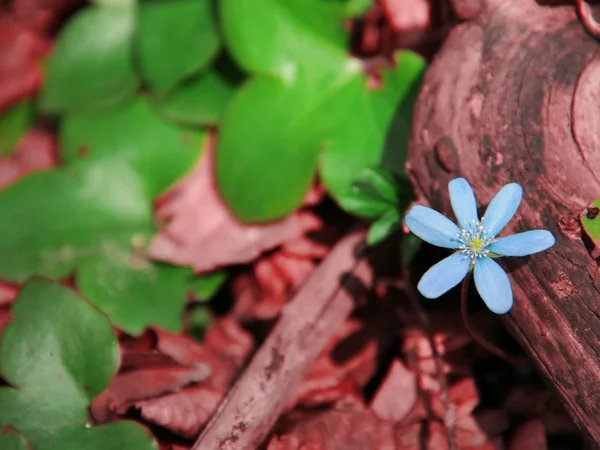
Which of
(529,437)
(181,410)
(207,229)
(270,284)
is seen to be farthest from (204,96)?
(529,437)

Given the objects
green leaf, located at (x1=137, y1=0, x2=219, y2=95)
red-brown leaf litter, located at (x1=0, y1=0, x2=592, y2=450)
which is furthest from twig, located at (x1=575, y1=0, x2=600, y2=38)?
green leaf, located at (x1=137, y1=0, x2=219, y2=95)

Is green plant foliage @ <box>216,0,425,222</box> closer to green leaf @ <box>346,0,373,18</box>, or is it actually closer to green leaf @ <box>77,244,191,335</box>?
green leaf @ <box>346,0,373,18</box>

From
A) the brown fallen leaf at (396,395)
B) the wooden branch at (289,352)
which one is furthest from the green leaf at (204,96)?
the brown fallen leaf at (396,395)

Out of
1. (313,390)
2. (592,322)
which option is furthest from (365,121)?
(592,322)

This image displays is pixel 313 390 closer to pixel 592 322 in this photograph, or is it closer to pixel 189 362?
pixel 189 362

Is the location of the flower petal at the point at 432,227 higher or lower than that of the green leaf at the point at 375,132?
higher

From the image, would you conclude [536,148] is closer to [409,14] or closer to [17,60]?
[409,14]

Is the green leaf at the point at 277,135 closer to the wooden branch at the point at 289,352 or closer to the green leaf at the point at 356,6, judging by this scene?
the green leaf at the point at 356,6
